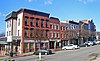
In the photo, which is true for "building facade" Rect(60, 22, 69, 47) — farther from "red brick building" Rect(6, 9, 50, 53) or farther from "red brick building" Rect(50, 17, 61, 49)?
"red brick building" Rect(6, 9, 50, 53)

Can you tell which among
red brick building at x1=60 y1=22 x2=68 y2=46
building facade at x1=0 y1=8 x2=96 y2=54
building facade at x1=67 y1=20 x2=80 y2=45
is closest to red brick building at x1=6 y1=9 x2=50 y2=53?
building facade at x1=0 y1=8 x2=96 y2=54

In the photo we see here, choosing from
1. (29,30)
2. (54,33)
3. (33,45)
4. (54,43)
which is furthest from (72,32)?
(29,30)

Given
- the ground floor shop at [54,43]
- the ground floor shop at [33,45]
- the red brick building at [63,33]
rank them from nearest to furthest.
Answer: the ground floor shop at [33,45]
the ground floor shop at [54,43]
the red brick building at [63,33]

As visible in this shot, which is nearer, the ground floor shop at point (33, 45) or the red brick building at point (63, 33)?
the ground floor shop at point (33, 45)

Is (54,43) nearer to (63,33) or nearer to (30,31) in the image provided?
(63,33)

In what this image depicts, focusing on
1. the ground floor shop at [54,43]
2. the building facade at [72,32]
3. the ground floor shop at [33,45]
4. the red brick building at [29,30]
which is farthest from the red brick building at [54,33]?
the building facade at [72,32]

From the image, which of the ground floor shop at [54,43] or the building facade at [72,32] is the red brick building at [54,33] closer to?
the ground floor shop at [54,43]

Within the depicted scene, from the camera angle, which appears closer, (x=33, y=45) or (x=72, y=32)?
(x=33, y=45)

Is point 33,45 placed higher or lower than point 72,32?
lower

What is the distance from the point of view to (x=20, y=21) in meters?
56.2

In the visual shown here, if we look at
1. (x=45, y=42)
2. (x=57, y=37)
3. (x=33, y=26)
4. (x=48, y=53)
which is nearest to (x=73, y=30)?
(x=57, y=37)

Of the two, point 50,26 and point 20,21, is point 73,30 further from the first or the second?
point 20,21

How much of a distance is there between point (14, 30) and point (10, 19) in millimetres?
3621

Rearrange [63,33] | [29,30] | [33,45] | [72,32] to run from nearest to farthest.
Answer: [29,30], [33,45], [63,33], [72,32]
